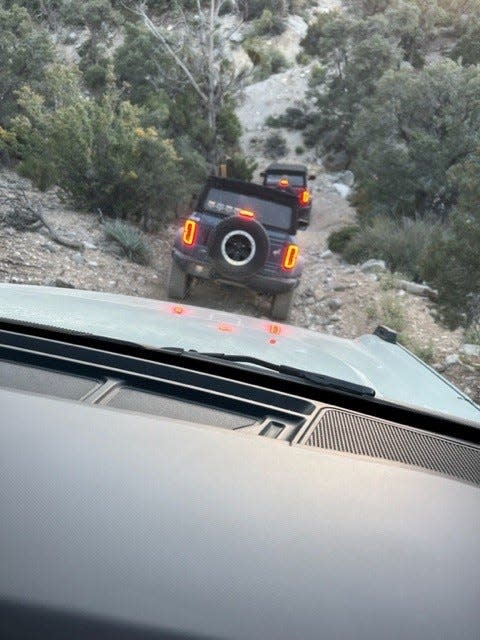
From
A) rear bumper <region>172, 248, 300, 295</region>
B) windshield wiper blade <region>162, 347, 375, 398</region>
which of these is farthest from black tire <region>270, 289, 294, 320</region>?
windshield wiper blade <region>162, 347, 375, 398</region>

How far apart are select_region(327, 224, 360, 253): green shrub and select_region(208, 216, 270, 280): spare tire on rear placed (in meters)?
11.2

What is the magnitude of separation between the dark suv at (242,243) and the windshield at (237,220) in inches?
1.2

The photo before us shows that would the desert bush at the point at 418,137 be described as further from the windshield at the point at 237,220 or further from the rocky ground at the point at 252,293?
the rocky ground at the point at 252,293

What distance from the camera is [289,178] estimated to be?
85.4 ft

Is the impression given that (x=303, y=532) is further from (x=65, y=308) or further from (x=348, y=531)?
(x=65, y=308)

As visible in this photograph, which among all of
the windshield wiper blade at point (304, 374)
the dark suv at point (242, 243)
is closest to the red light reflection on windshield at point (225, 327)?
the windshield wiper blade at point (304, 374)

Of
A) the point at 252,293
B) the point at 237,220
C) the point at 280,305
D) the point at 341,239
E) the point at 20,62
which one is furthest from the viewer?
the point at 20,62

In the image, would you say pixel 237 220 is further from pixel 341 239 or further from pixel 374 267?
pixel 341 239

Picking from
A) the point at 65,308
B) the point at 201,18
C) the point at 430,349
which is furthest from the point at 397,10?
the point at 65,308

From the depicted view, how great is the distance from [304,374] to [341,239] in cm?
1952

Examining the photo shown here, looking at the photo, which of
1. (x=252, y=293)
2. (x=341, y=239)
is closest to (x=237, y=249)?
(x=252, y=293)

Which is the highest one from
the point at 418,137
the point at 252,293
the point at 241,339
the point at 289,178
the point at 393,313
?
the point at 418,137

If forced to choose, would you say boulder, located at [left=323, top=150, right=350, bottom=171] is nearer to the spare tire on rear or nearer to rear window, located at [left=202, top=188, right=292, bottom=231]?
rear window, located at [left=202, top=188, right=292, bottom=231]

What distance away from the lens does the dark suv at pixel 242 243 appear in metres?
9.76
